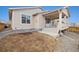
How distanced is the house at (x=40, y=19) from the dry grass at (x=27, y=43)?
0.10m

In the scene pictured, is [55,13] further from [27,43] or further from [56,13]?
[27,43]

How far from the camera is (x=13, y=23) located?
2.04m

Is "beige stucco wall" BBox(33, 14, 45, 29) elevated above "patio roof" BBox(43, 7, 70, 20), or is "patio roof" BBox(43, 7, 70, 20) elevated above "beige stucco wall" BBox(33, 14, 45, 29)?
"patio roof" BBox(43, 7, 70, 20)

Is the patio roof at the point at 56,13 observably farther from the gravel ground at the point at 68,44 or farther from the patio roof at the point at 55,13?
the gravel ground at the point at 68,44

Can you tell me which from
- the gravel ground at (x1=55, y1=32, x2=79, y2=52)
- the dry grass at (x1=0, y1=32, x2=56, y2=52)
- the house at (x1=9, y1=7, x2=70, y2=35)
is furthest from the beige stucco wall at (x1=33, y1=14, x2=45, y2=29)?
the gravel ground at (x1=55, y1=32, x2=79, y2=52)

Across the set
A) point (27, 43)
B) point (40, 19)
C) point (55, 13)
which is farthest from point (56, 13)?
point (27, 43)

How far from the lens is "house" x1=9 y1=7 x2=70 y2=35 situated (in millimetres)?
2039

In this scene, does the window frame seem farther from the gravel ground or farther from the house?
the gravel ground

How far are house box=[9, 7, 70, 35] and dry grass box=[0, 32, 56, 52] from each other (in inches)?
3.9

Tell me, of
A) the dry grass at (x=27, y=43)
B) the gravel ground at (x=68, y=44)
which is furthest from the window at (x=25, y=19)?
the gravel ground at (x=68, y=44)

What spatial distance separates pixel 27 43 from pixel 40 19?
337 mm

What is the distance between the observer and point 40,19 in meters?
2.08
